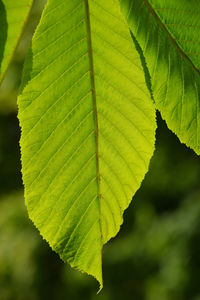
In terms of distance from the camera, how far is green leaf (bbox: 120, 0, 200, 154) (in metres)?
0.62

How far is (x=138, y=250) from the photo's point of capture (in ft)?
14.2

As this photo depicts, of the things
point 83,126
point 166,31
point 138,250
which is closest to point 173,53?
point 166,31

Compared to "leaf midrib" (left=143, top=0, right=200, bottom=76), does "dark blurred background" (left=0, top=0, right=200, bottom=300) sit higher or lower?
lower

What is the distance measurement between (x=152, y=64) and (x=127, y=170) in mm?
154

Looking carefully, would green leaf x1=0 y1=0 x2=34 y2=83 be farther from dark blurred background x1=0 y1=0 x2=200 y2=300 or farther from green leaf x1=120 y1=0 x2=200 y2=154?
dark blurred background x1=0 y1=0 x2=200 y2=300

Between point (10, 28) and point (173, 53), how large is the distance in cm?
21

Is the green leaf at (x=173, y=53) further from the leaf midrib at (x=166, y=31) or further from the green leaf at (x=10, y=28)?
the green leaf at (x=10, y=28)

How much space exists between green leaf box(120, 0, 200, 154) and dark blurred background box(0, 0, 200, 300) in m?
3.40

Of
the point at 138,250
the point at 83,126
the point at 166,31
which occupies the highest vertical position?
the point at 166,31

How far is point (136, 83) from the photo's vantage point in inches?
25.7

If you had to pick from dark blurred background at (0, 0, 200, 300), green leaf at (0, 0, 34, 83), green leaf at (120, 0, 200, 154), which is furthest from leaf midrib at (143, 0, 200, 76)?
dark blurred background at (0, 0, 200, 300)

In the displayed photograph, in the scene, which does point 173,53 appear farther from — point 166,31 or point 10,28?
point 10,28

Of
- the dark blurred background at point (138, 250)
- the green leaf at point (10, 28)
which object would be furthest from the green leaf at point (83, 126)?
the dark blurred background at point (138, 250)

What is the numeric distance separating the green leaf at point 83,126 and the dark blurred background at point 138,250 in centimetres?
334
